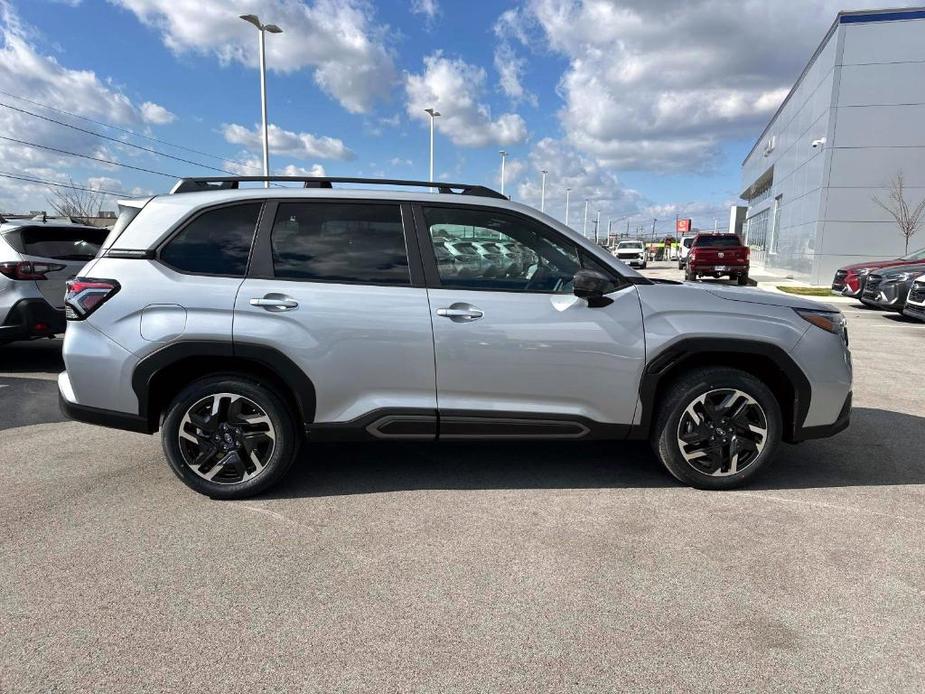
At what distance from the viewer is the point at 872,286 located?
13859mm

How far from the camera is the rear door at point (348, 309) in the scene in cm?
347

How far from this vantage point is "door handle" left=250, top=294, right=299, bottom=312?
11.4 ft

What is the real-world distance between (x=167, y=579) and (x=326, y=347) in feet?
4.57

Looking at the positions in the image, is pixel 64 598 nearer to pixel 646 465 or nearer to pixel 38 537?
pixel 38 537

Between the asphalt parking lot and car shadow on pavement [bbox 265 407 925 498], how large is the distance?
0.08 ft

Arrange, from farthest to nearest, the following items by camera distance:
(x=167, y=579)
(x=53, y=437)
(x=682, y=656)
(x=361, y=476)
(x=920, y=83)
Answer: (x=920, y=83), (x=53, y=437), (x=361, y=476), (x=167, y=579), (x=682, y=656)

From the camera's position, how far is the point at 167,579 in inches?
109

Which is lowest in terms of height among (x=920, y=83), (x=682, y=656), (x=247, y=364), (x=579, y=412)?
(x=682, y=656)

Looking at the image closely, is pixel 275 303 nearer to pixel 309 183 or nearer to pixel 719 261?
pixel 309 183

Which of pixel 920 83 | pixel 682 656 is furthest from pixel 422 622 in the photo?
pixel 920 83

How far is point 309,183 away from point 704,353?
2.66m

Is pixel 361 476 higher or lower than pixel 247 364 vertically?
lower

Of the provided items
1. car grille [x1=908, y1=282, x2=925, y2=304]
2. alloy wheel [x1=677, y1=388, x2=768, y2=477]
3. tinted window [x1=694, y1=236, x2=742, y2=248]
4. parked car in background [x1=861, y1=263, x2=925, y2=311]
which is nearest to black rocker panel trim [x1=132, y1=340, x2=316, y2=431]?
alloy wheel [x1=677, y1=388, x2=768, y2=477]

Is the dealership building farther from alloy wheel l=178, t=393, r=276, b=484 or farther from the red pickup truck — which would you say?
alloy wheel l=178, t=393, r=276, b=484
